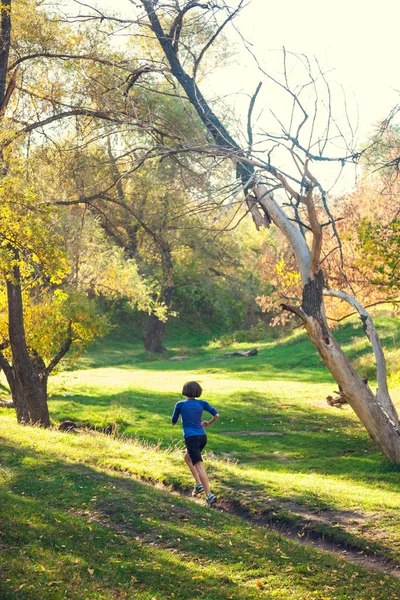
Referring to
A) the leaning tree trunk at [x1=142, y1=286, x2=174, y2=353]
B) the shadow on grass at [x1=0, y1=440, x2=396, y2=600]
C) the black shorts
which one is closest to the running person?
the black shorts

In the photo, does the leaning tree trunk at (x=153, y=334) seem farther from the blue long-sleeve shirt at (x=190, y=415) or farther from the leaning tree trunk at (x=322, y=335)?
the blue long-sleeve shirt at (x=190, y=415)

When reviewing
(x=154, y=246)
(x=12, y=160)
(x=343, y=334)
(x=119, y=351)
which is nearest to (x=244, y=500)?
(x=12, y=160)

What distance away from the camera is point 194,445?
1050 cm

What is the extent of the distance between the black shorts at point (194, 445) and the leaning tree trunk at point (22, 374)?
880 centimetres

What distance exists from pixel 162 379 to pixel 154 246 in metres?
5.96

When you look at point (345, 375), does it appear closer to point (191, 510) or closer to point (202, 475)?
point (202, 475)

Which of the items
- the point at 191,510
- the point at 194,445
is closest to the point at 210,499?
the point at 194,445

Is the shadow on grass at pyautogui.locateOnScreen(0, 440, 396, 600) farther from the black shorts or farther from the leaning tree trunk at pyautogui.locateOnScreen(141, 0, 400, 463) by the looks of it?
the leaning tree trunk at pyautogui.locateOnScreen(141, 0, 400, 463)

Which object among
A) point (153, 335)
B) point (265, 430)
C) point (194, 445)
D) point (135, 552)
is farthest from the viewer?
point (153, 335)

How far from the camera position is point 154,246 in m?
32.8

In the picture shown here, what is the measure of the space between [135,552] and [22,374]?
1160 centimetres

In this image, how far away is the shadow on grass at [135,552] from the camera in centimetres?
658

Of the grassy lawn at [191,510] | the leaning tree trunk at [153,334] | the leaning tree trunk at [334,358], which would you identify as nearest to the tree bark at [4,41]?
the leaning tree trunk at [334,358]

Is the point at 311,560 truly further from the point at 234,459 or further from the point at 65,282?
the point at 65,282
